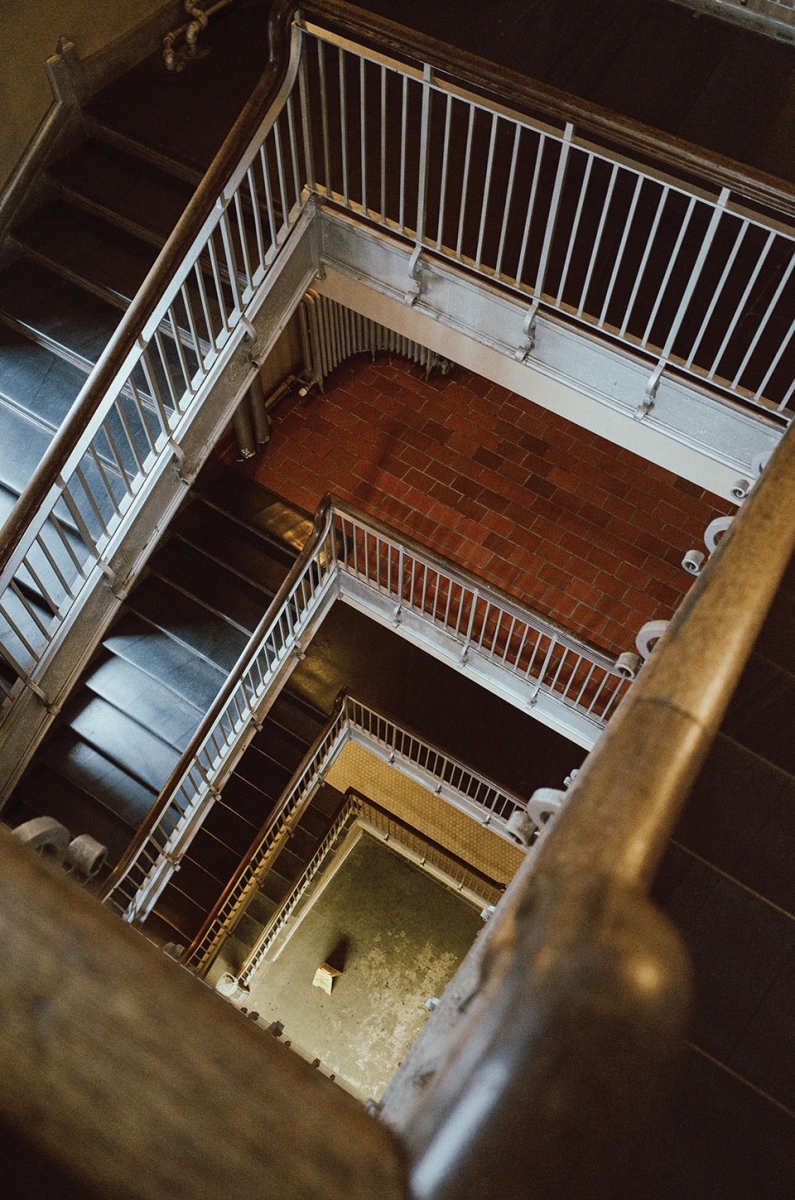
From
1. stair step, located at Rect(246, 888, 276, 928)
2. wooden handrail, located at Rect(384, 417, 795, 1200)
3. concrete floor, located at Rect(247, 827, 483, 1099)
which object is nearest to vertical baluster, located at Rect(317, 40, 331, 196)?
wooden handrail, located at Rect(384, 417, 795, 1200)

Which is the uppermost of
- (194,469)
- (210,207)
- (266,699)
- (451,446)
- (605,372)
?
(451,446)

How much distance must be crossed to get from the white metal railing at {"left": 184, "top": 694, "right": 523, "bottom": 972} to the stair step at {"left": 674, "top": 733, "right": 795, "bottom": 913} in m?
4.29

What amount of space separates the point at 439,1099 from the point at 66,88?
5702 mm

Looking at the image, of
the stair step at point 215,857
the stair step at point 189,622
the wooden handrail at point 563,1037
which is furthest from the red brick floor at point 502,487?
the wooden handrail at point 563,1037

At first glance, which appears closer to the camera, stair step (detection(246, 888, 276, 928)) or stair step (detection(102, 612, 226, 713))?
stair step (detection(102, 612, 226, 713))

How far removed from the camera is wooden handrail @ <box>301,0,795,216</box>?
9.47ft

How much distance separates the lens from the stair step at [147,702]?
208 inches

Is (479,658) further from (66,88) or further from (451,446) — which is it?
(66,88)

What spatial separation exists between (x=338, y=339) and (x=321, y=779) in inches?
152

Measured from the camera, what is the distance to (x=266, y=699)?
5.79m

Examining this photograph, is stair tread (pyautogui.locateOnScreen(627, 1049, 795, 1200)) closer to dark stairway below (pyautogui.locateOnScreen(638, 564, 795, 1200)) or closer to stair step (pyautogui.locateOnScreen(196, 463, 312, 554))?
dark stairway below (pyautogui.locateOnScreen(638, 564, 795, 1200))

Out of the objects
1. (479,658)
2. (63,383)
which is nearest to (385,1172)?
(63,383)

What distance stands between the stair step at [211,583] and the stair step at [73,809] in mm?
1460

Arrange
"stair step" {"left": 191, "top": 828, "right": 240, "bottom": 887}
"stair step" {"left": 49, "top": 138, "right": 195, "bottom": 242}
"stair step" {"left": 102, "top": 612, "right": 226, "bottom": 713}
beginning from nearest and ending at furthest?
1. "stair step" {"left": 49, "top": 138, "right": 195, "bottom": 242}
2. "stair step" {"left": 102, "top": 612, "right": 226, "bottom": 713}
3. "stair step" {"left": 191, "top": 828, "right": 240, "bottom": 887}
